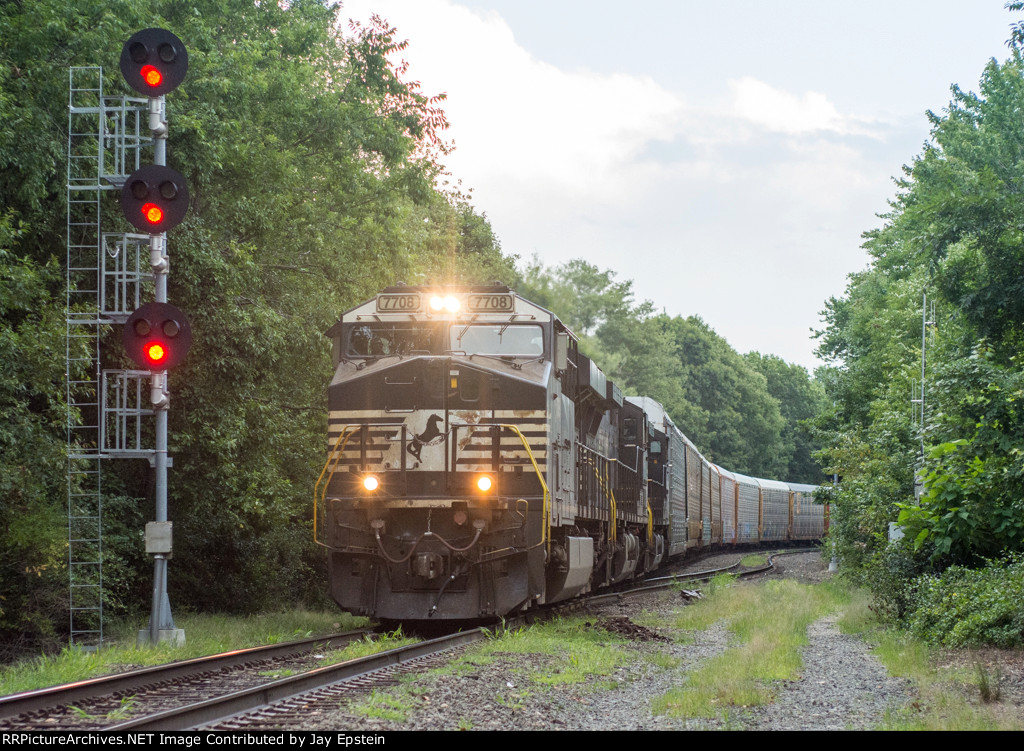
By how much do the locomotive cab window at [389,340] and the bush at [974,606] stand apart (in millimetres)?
6894

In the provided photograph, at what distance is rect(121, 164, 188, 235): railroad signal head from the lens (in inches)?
467

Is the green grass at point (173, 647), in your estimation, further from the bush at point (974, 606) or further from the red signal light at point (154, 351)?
the bush at point (974, 606)

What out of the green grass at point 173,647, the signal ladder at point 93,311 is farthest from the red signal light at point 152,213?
the green grass at point 173,647

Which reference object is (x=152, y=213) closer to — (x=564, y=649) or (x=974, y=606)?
(x=564, y=649)

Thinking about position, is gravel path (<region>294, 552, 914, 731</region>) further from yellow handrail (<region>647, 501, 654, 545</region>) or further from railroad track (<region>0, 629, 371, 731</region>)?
yellow handrail (<region>647, 501, 654, 545</region>)

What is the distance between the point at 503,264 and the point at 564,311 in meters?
12.5

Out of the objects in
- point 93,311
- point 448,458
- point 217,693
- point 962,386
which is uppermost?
point 93,311

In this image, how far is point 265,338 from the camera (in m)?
17.9

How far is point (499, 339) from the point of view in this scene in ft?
44.7

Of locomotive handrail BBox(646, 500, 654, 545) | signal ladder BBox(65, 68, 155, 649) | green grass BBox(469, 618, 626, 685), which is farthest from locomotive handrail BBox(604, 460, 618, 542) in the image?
signal ladder BBox(65, 68, 155, 649)

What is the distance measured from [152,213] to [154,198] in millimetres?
173

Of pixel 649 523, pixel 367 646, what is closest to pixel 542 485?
pixel 367 646

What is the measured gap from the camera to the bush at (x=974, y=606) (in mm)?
11812

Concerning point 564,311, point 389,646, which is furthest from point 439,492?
point 564,311
